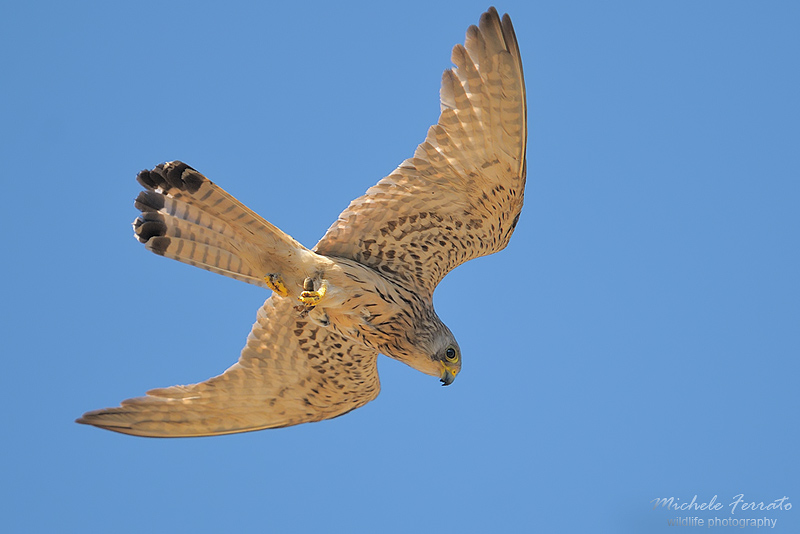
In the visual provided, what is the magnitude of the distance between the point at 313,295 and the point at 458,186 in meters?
1.50

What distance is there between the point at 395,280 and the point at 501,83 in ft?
6.42

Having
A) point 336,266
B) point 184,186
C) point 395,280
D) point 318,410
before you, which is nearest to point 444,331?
point 395,280

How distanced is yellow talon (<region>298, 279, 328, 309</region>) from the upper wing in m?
0.50

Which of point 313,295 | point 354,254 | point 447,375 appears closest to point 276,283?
point 313,295

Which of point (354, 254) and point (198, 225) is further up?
point (354, 254)

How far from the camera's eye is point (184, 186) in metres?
6.57

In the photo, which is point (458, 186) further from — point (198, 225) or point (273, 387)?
point (273, 387)

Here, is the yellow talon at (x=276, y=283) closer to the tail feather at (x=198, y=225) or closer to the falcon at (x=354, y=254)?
the falcon at (x=354, y=254)

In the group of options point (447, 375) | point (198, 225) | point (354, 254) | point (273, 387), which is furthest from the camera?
point (273, 387)

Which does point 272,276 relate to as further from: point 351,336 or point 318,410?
point 318,410

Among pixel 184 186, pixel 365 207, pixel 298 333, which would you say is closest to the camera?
pixel 184 186

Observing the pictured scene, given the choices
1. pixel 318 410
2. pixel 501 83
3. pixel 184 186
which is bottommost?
pixel 318 410

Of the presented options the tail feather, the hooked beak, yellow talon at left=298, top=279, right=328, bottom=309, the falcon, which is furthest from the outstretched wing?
the tail feather

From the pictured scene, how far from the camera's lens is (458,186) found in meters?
7.41
